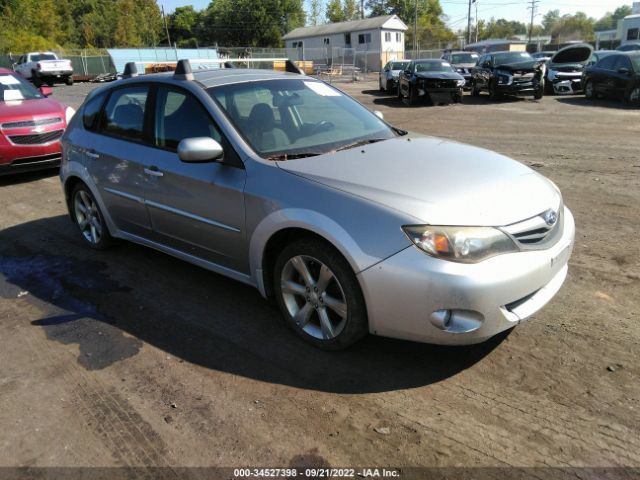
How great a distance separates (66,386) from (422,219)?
2.35m

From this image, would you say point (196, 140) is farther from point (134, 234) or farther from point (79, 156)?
point (79, 156)

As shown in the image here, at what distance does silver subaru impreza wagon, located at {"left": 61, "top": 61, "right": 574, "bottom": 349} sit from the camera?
286 centimetres

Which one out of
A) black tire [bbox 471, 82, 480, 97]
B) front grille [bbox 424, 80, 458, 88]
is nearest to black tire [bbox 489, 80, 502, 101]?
black tire [bbox 471, 82, 480, 97]

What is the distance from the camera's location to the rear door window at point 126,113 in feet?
14.8

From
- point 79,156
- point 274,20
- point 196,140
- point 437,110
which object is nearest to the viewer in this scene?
point 196,140

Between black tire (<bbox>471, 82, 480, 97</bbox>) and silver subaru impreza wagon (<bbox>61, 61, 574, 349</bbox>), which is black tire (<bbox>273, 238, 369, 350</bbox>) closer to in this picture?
silver subaru impreza wagon (<bbox>61, 61, 574, 349</bbox>)

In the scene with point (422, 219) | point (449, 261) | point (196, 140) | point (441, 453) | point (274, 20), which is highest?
point (274, 20)

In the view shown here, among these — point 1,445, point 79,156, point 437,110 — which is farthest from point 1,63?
point 1,445

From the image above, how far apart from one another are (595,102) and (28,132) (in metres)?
Answer: 16.3

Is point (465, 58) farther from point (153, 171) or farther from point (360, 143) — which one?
point (153, 171)

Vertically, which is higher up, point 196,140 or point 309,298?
point 196,140

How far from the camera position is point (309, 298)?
3393 millimetres

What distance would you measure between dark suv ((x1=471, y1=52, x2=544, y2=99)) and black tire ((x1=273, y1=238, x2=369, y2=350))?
17228 millimetres

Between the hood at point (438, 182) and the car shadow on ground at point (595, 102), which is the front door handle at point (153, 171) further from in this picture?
the car shadow on ground at point (595, 102)
